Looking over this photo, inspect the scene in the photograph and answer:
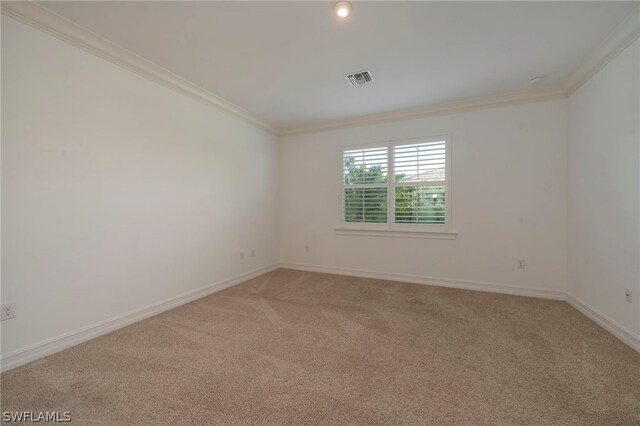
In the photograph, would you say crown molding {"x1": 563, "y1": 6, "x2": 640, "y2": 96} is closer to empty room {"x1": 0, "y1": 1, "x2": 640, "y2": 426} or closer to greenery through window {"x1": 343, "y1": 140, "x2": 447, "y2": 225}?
empty room {"x1": 0, "y1": 1, "x2": 640, "y2": 426}

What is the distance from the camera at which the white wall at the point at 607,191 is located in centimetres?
222

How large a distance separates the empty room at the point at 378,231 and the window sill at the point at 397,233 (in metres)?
0.03

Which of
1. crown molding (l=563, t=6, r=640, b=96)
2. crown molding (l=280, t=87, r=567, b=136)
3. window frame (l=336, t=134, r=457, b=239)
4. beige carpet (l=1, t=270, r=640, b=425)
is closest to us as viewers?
beige carpet (l=1, t=270, r=640, b=425)

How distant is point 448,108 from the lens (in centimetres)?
383

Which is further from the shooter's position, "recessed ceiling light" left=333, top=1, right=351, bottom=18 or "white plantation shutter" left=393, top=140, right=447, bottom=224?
"white plantation shutter" left=393, top=140, right=447, bottom=224

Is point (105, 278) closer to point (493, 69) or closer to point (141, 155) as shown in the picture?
point (141, 155)

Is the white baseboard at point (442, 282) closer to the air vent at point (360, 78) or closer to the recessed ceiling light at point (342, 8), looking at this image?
the air vent at point (360, 78)

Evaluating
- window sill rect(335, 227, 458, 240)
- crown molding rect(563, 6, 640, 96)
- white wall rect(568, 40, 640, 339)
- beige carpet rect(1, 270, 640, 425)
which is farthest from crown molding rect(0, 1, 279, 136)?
white wall rect(568, 40, 640, 339)

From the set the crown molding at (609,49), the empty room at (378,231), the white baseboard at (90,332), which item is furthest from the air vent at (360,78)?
the white baseboard at (90,332)

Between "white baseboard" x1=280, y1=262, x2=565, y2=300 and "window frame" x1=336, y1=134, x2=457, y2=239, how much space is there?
64 cm

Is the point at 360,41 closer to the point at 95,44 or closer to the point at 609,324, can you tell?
the point at 95,44

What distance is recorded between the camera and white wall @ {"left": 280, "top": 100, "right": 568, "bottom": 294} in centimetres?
338

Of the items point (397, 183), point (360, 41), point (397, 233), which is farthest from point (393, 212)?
point (360, 41)

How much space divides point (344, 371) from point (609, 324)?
2527 mm
